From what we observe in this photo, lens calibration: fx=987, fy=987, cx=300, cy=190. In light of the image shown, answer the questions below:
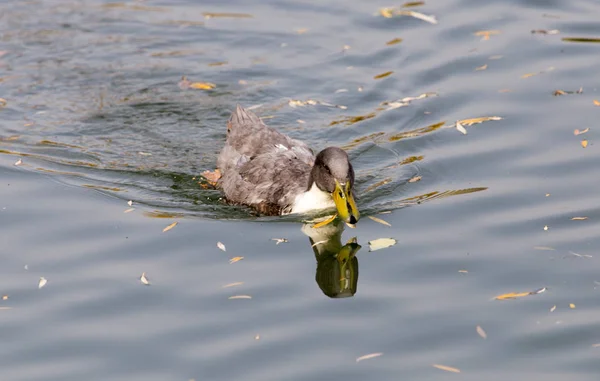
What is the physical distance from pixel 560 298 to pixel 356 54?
25.8ft

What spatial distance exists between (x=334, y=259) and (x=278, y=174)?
1.81 m

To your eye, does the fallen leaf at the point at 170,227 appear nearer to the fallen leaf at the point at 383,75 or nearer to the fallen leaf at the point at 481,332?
the fallen leaf at the point at 481,332

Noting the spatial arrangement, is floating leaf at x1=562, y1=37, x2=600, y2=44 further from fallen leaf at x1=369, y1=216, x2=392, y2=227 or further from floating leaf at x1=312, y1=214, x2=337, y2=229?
floating leaf at x1=312, y1=214, x2=337, y2=229

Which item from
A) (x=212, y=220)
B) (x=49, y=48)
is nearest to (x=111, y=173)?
(x=212, y=220)

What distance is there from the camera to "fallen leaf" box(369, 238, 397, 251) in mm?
10363

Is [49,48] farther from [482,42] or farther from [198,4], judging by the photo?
[482,42]

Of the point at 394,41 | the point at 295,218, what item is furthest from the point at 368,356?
the point at 394,41

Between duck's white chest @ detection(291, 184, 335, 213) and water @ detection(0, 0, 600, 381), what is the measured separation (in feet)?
0.84

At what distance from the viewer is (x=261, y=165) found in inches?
476

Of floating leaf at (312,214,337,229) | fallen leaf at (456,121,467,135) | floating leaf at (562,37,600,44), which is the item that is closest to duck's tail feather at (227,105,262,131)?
floating leaf at (312,214,337,229)

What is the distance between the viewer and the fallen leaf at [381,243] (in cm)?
1036

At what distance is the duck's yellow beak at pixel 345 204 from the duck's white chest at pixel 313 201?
310 mm

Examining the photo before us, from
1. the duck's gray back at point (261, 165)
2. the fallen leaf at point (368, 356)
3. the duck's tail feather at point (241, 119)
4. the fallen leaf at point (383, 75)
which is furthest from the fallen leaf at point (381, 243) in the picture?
the fallen leaf at point (383, 75)

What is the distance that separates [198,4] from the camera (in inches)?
705
